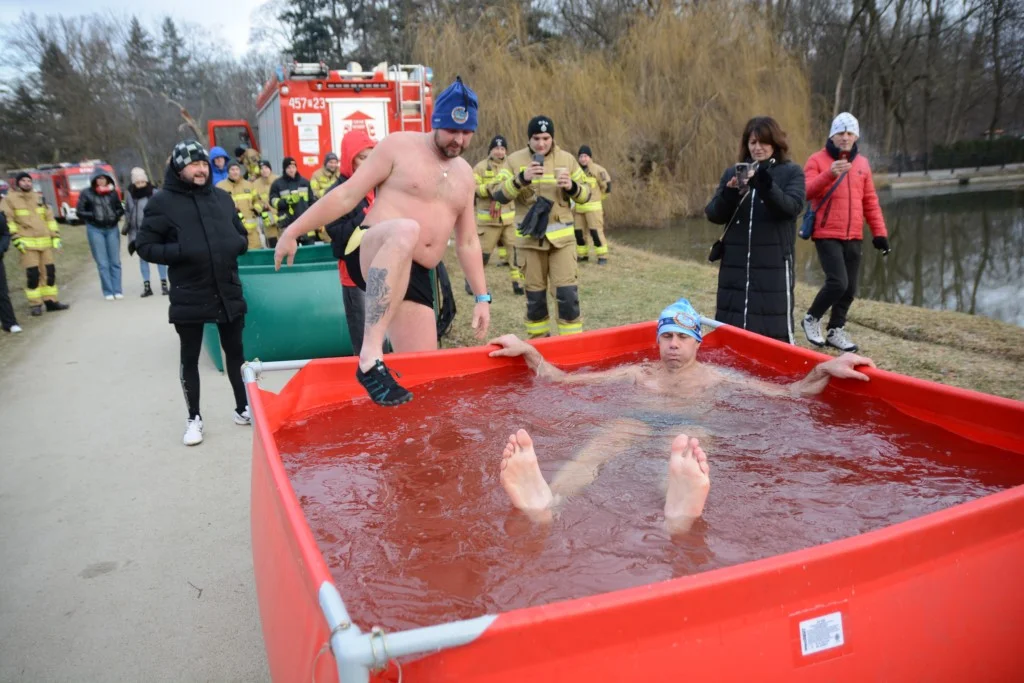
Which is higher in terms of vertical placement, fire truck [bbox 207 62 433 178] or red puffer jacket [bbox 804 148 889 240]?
fire truck [bbox 207 62 433 178]

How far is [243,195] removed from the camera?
9883 millimetres

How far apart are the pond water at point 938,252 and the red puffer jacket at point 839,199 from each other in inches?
156

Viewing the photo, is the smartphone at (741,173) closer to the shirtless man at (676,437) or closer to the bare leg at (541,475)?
the shirtless man at (676,437)

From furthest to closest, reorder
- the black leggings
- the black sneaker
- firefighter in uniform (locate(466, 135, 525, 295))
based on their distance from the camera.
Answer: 1. firefighter in uniform (locate(466, 135, 525, 295))
2. the black leggings
3. the black sneaker

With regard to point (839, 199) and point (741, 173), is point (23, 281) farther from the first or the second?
point (839, 199)

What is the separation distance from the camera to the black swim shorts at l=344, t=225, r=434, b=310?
396cm

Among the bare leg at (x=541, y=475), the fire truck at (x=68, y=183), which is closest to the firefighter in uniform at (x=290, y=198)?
the bare leg at (x=541, y=475)

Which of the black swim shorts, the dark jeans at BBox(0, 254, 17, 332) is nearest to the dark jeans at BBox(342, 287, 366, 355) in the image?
the black swim shorts

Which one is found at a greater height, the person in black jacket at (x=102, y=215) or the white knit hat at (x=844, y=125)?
the white knit hat at (x=844, y=125)

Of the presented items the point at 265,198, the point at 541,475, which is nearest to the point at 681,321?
the point at 541,475

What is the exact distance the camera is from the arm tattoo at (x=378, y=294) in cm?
317

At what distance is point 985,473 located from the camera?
9.19 feet

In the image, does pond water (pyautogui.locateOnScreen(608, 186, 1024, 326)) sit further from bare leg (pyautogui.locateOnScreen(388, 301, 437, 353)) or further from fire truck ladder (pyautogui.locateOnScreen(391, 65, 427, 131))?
bare leg (pyautogui.locateOnScreen(388, 301, 437, 353))

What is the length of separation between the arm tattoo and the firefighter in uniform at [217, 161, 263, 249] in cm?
726
